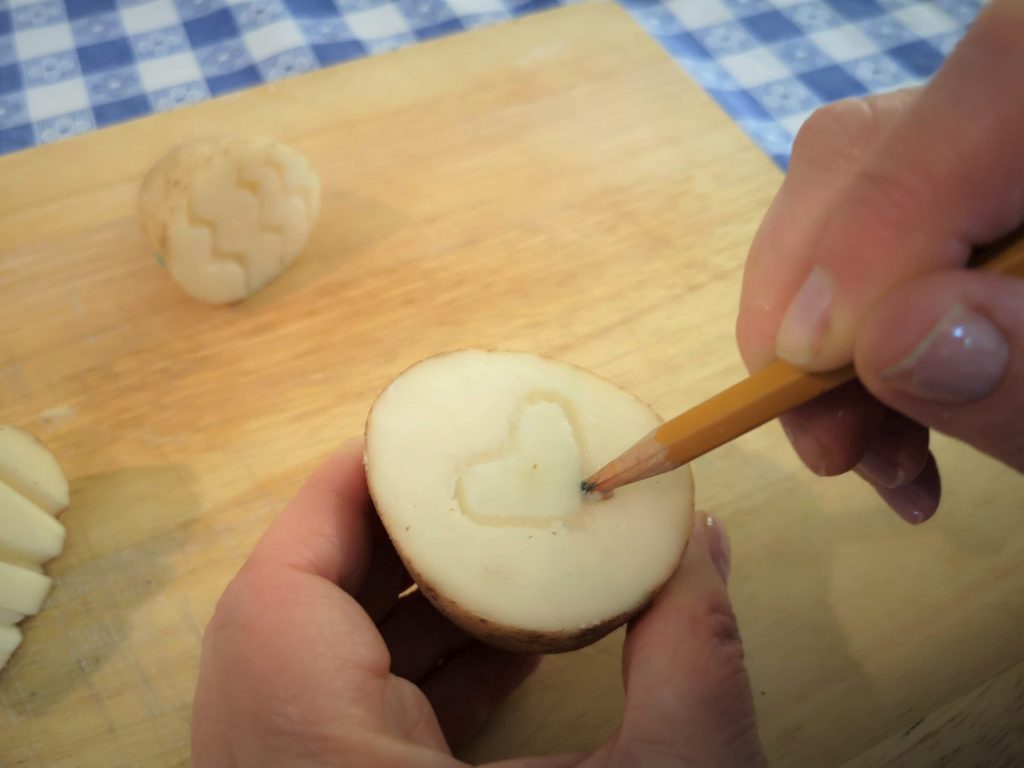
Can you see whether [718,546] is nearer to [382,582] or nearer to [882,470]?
[882,470]

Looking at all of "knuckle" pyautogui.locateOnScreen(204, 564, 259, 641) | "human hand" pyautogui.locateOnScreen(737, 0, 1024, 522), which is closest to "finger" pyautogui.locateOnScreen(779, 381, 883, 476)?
"human hand" pyautogui.locateOnScreen(737, 0, 1024, 522)

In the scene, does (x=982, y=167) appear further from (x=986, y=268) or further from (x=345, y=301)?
(x=345, y=301)

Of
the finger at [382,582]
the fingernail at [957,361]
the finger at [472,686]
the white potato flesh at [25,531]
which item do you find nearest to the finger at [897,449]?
the fingernail at [957,361]

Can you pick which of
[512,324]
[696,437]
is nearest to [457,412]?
[696,437]

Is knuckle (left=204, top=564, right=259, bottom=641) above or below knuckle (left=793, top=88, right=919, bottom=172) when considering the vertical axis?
below

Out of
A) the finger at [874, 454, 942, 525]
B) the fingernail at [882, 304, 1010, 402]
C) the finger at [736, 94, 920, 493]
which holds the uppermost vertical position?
the fingernail at [882, 304, 1010, 402]

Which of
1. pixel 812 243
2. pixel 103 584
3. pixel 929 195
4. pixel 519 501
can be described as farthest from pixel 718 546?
pixel 103 584

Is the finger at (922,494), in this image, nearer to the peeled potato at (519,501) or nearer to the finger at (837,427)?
the finger at (837,427)

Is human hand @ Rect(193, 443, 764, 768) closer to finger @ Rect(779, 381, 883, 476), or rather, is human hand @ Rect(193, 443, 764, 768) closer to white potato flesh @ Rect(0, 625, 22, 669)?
finger @ Rect(779, 381, 883, 476)
